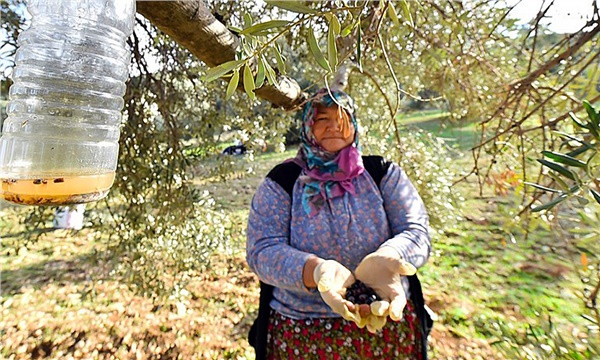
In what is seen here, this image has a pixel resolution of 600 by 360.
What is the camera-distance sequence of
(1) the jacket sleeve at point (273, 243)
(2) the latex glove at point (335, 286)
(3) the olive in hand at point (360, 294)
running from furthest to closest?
1. (1) the jacket sleeve at point (273, 243)
2. (3) the olive in hand at point (360, 294)
3. (2) the latex glove at point (335, 286)

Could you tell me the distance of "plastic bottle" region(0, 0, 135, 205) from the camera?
515mm

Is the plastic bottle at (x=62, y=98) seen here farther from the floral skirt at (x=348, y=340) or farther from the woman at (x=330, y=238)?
the floral skirt at (x=348, y=340)

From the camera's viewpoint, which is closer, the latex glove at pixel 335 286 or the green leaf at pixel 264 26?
the green leaf at pixel 264 26

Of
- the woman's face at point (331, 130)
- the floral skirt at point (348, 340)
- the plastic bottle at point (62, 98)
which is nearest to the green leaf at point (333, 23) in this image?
the plastic bottle at point (62, 98)

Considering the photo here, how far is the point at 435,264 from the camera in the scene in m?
3.81

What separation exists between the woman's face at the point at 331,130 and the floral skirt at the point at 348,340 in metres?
0.75

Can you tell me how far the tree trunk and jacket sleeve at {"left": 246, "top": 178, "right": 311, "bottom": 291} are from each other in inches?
27.4

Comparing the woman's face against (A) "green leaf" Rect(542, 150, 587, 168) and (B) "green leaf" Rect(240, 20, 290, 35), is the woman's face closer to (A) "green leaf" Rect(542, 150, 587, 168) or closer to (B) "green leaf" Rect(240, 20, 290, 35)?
(A) "green leaf" Rect(542, 150, 587, 168)

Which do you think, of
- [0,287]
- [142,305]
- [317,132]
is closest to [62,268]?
[0,287]

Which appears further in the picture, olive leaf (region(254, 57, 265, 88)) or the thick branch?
the thick branch

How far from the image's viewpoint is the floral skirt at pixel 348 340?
143 centimetres

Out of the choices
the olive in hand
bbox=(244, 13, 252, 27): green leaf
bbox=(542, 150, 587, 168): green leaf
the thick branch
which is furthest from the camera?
the olive in hand

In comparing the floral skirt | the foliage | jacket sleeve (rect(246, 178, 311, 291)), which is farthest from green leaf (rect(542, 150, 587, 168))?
the floral skirt

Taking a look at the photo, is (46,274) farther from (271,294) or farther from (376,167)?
(376,167)
